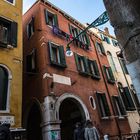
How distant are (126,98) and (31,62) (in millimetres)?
8941

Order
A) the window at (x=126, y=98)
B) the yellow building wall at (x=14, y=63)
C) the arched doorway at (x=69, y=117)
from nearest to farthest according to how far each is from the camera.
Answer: the yellow building wall at (x=14, y=63) → the arched doorway at (x=69, y=117) → the window at (x=126, y=98)

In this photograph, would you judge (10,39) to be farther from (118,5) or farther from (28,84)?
(118,5)

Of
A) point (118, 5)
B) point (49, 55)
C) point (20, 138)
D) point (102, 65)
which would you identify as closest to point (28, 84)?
point (49, 55)

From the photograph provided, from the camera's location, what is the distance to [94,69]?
546 inches

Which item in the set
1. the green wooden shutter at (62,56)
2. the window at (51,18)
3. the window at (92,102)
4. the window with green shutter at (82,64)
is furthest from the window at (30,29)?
the window at (92,102)

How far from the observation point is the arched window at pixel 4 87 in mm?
7187

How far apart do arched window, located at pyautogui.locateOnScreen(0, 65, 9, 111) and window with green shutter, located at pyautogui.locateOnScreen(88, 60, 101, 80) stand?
6623 mm

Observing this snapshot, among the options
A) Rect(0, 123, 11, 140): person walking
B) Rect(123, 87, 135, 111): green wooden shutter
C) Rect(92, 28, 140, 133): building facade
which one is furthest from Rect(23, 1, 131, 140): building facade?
Rect(0, 123, 11, 140): person walking

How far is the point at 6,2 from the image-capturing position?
31.0 ft

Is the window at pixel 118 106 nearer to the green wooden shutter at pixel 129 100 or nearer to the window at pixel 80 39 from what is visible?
the green wooden shutter at pixel 129 100

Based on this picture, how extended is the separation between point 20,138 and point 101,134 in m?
5.66

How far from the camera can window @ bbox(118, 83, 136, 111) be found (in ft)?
49.2

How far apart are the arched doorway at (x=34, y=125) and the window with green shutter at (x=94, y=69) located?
179 inches

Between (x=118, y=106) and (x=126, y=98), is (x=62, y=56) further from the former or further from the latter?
(x=126, y=98)
